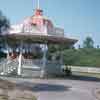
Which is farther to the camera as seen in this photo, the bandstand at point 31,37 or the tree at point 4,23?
the tree at point 4,23

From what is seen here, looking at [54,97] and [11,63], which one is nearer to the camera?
[54,97]

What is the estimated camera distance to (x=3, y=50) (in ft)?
114

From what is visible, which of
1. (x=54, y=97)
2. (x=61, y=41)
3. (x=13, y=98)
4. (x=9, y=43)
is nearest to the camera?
(x=13, y=98)

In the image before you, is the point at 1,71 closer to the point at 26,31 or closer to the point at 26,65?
the point at 26,65

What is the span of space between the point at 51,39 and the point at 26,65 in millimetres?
3352

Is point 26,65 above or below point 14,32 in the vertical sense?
below

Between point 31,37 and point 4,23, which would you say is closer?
point 31,37

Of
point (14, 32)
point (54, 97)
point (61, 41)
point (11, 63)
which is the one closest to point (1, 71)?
point (11, 63)

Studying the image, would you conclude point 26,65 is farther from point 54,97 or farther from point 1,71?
point 54,97

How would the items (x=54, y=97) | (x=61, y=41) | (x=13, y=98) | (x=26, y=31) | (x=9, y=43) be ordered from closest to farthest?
(x=13, y=98)
(x=54, y=97)
(x=26, y=31)
(x=61, y=41)
(x=9, y=43)

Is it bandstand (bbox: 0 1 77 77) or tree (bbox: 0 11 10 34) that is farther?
tree (bbox: 0 11 10 34)

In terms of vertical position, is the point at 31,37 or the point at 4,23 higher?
the point at 4,23

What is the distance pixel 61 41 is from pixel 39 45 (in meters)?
5.16

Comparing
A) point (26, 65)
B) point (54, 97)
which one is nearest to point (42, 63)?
point (26, 65)
